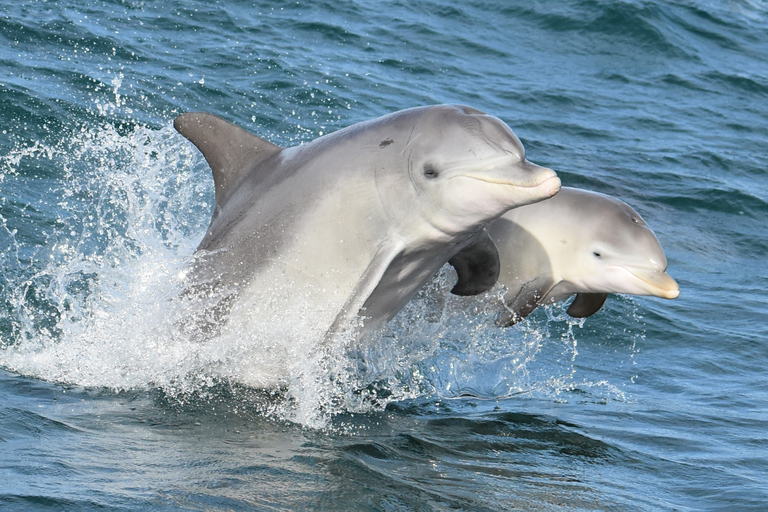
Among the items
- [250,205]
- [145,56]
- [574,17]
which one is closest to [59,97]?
[145,56]

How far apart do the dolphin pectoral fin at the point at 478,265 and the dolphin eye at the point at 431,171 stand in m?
1.02

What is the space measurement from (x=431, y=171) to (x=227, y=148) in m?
1.75

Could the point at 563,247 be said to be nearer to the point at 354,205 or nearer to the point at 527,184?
the point at 354,205

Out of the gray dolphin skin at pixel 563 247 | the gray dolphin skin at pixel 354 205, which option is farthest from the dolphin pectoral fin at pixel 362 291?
the gray dolphin skin at pixel 563 247

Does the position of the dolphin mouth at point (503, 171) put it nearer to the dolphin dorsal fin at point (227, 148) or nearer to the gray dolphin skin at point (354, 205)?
the gray dolphin skin at point (354, 205)

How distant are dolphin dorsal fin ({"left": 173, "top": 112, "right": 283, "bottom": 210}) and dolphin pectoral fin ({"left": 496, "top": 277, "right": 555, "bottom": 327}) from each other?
2.29 meters

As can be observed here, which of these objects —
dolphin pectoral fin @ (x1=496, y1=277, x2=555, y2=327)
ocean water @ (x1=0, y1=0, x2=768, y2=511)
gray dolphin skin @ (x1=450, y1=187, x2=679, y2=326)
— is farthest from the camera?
dolphin pectoral fin @ (x1=496, y1=277, x2=555, y2=327)

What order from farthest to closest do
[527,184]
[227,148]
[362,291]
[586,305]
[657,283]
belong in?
[586,305] → [657,283] → [227,148] → [362,291] → [527,184]

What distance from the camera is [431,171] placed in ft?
20.9

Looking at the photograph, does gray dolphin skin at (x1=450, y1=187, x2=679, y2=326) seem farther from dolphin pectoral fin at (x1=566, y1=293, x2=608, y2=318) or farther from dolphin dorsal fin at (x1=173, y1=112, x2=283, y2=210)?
dolphin dorsal fin at (x1=173, y1=112, x2=283, y2=210)

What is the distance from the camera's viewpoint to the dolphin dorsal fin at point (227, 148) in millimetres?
7336

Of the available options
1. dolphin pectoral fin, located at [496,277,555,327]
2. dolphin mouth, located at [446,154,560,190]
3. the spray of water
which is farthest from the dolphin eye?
dolphin pectoral fin, located at [496,277,555,327]

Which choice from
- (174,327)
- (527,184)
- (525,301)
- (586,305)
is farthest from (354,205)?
(586,305)

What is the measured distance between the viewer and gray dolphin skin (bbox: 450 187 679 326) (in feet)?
26.1
